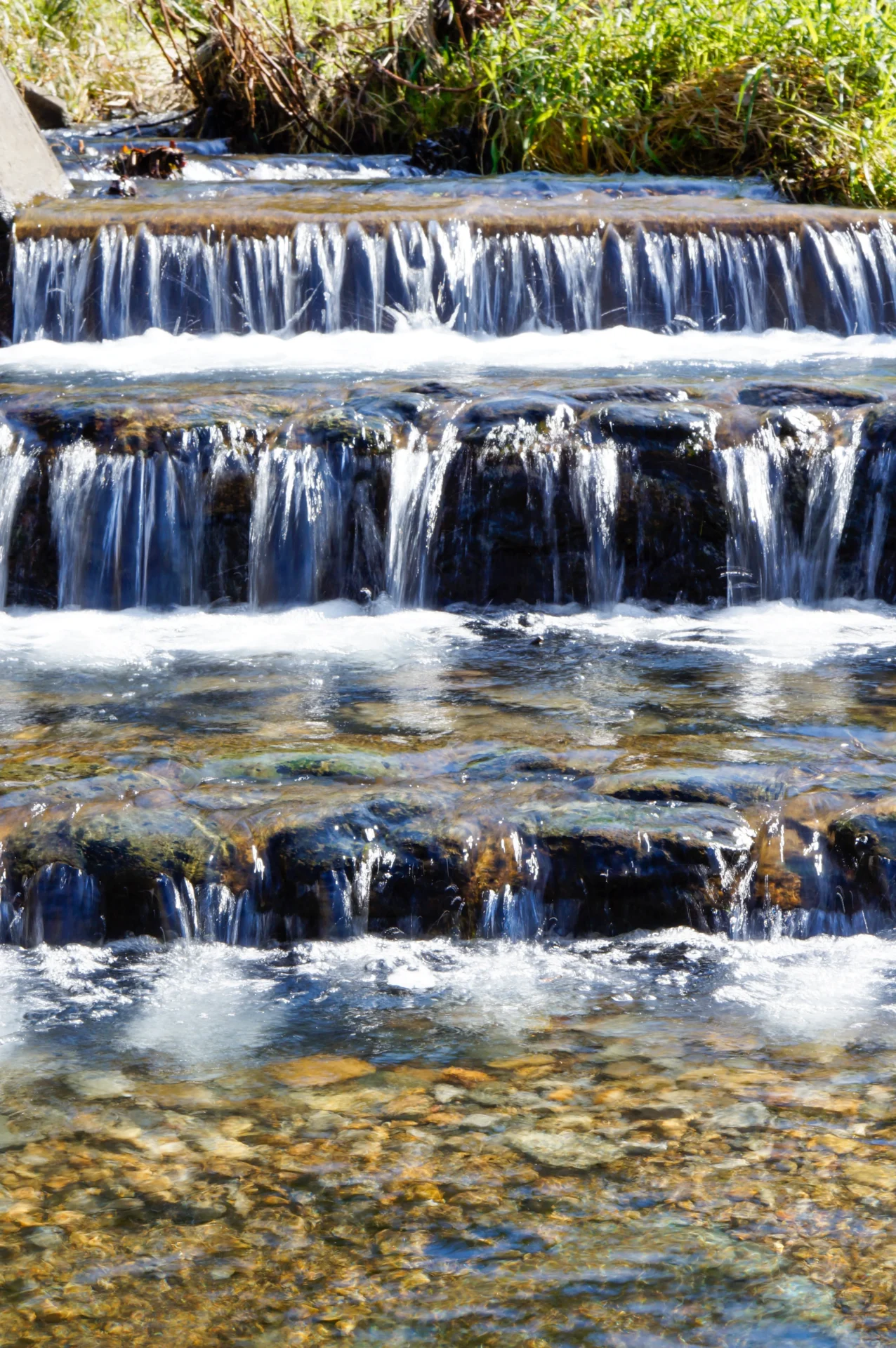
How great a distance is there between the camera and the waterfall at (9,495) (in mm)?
6426

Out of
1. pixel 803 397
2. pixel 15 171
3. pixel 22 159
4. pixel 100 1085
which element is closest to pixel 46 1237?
pixel 100 1085

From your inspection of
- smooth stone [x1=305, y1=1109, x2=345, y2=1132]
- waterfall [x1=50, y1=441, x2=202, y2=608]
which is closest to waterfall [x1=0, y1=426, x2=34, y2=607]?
waterfall [x1=50, y1=441, x2=202, y2=608]

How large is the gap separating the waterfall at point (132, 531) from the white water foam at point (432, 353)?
1.53 meters

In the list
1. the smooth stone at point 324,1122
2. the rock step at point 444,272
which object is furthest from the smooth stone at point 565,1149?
the rock step at point 444,272

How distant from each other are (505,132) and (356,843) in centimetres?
986

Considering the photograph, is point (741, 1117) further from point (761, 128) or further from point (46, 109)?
point (46, 109)

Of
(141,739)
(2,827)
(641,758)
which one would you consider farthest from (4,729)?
(641,758)

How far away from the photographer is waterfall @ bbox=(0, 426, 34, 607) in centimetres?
643

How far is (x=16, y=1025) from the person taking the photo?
320 centimetres

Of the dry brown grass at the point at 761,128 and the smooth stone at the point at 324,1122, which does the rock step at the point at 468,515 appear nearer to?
the smooth stone at the point at 324,1122

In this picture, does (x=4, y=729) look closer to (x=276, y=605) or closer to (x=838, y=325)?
(x=276, y=605)

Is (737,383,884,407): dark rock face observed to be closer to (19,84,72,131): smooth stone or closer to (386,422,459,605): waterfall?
(386,422,459,605): waterfall

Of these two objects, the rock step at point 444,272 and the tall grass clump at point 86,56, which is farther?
the tall grass clump at point 86,56

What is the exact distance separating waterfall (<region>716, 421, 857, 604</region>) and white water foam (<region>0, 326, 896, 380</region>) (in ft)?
5.19
